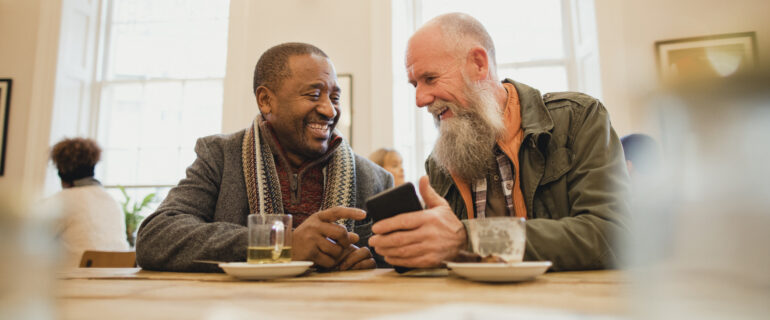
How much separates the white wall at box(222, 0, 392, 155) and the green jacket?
2.70 metres

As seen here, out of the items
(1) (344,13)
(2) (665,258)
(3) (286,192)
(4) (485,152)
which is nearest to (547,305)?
(2) (665,258)

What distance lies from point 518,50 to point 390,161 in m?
1.90

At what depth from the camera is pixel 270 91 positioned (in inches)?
71.9

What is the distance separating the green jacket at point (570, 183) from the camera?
1.03m

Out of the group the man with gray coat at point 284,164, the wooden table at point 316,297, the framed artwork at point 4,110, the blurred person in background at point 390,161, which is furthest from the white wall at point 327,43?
the wooden table at point 316,297

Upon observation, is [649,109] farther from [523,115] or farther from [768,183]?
[523,115]

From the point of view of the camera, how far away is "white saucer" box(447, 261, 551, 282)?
2.37ft

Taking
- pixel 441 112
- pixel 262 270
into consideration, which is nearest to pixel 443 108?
pixel 441 112

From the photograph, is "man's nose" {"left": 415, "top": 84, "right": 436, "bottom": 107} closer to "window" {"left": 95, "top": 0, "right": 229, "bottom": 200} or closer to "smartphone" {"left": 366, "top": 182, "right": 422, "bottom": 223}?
"smartphone" {"left": 366, "top": 182, "right": 422, "bottom": 223}

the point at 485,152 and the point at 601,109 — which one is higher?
the point at 601,109

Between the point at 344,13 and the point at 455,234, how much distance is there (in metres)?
3.86

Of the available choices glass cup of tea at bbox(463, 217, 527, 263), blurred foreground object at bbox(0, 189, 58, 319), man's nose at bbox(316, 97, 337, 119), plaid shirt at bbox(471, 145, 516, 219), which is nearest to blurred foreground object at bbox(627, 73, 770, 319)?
blurred foreground object at bbox(0, 189, 58, 319)

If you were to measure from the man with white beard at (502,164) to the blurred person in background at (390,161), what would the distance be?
2015 mm

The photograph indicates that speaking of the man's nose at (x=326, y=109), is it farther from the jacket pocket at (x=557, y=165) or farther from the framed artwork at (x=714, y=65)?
the framed artwork at (x=714, y=65)
